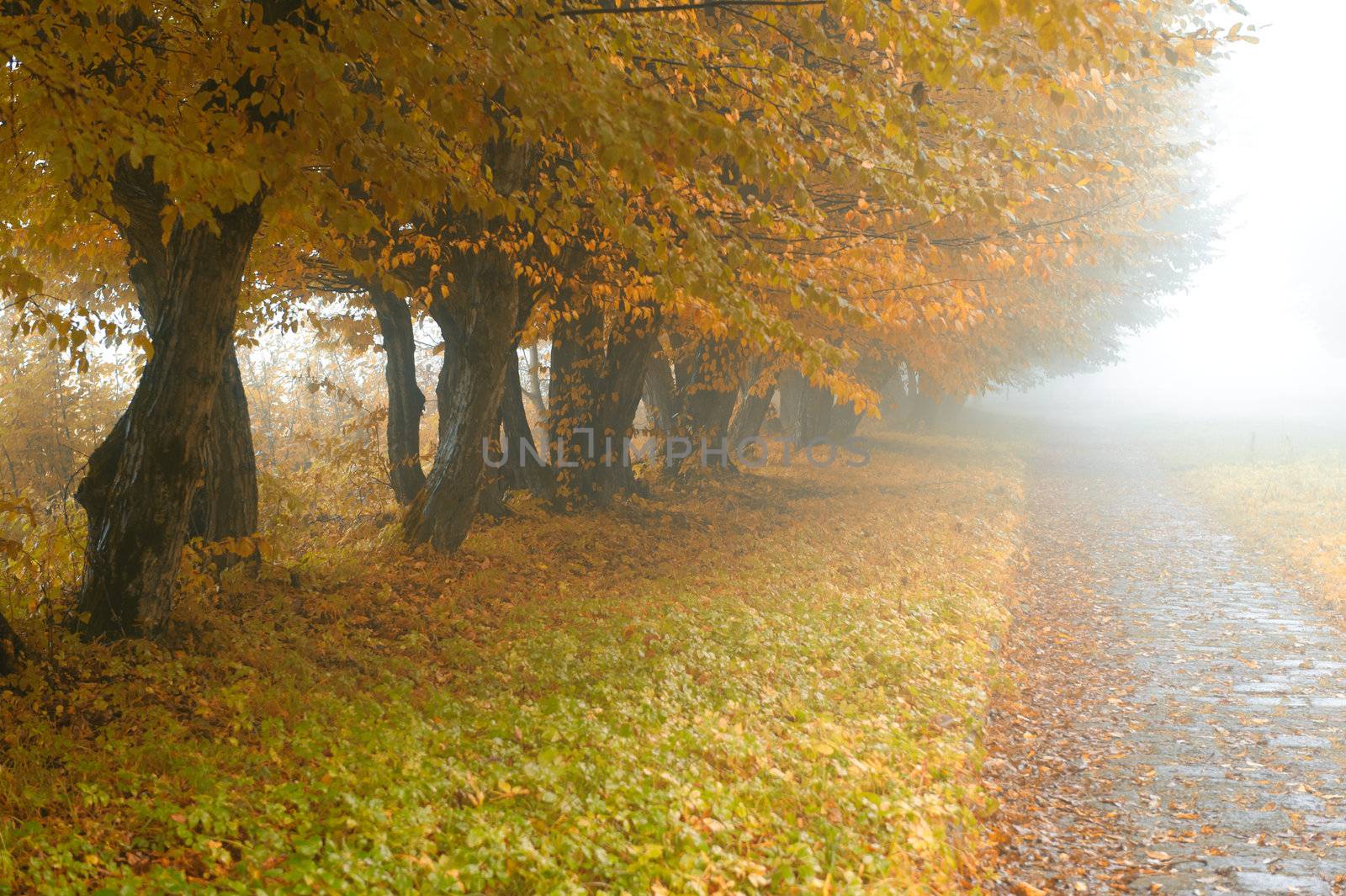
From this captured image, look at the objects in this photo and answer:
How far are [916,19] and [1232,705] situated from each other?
6.83 metres

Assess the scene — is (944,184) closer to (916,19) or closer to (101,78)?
(916,19)

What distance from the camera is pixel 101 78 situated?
20.9 ft

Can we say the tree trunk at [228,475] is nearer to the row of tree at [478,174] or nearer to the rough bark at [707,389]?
the row of tree at [478,174]

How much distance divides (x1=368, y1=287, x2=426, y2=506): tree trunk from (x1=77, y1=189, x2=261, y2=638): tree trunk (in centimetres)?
812

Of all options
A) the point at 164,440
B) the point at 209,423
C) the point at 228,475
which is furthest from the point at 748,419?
the point at 164,440

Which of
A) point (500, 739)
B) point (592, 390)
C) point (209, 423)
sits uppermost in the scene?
point (592, 390)

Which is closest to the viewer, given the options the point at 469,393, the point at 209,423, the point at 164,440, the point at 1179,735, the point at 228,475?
the point at 164,440

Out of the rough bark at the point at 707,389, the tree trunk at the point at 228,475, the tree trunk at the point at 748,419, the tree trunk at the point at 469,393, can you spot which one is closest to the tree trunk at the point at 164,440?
the tree trunk at the point at 228,475

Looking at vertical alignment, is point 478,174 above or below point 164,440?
above

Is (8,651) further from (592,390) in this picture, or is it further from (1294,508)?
(1294,508)

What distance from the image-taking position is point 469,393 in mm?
11078

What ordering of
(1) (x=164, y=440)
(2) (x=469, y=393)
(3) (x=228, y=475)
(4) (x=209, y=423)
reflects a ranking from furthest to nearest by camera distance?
(2) (x=469, y=393) → (3) (x=228, y=475) → (4) (x=209, y=423) → (1) (x=164, y=440)

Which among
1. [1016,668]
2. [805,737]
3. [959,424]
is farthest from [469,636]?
[959,424]

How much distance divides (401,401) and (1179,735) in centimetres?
1157
